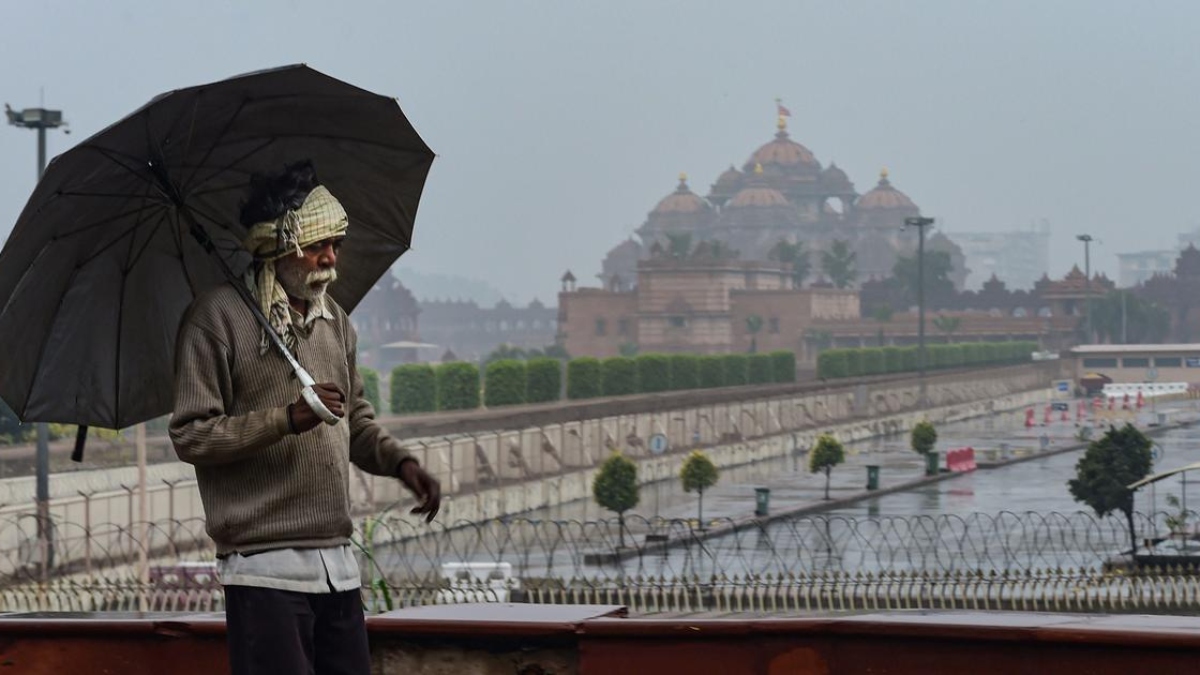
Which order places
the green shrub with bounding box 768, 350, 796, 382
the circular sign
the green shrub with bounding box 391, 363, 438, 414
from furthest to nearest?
the green shrub with bounding box 768, 350, 796, 382 < the green shrub with bounding box 391, 363, 438, 414 < the circular sign

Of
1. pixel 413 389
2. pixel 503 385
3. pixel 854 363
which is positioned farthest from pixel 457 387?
pixel 854 363

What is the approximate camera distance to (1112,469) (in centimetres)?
2669

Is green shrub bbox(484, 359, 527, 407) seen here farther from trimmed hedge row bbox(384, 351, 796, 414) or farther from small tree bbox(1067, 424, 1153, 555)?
small tree bbox(1067, 424, 1153, 555)

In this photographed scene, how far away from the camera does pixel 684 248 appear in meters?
122

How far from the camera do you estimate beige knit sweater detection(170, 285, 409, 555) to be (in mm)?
3328

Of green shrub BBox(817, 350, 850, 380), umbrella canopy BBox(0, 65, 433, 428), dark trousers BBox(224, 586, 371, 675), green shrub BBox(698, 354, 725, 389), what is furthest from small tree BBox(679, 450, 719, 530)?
green shrub BBox(817, 350, 850, 380)

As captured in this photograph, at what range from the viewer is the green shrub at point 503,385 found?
44.6m

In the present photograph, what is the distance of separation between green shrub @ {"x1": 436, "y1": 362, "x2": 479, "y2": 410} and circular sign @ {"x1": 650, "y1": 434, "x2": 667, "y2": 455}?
5907 millimetres

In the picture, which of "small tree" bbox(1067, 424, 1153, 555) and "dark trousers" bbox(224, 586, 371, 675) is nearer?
"dark trousers" bbox(224, 586, 371, 675)

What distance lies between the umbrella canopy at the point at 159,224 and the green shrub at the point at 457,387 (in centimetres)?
4025

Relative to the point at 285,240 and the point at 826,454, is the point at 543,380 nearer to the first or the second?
the point at 826,454

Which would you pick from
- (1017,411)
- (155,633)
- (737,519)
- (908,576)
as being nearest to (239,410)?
(155,633)

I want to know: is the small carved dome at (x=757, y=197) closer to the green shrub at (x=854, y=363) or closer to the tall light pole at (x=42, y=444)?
the green shrub at (x=854, y=363)

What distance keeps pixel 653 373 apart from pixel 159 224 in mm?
49671
